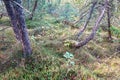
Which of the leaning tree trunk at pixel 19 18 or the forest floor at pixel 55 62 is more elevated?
the leaning tree trunk at pixel 19 18

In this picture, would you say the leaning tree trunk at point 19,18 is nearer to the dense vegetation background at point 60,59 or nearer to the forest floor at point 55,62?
the dense vegetation background at point 60,59

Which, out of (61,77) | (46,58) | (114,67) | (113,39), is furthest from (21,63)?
(113,39)

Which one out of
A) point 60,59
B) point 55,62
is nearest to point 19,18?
point 55,62

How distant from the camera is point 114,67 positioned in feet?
21.2

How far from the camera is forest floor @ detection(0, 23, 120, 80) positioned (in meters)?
5.61

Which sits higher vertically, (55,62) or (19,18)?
(19,18)

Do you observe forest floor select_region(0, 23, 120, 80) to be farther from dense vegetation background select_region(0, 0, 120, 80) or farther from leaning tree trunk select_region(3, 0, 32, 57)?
leaning tree trunk select_region(3, 0, 32, 57)

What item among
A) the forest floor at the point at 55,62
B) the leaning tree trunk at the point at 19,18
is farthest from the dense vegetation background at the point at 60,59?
the leaning tree trunk at the point at 19,18

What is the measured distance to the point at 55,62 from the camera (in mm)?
5895

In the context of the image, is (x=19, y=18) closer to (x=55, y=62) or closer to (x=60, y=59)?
(x=55, y=62)

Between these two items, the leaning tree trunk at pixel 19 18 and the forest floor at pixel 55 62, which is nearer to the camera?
the leaning tree trunk at pixel 19 18

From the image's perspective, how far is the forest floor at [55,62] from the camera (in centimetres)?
561

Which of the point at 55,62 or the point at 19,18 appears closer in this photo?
the point at 19,18

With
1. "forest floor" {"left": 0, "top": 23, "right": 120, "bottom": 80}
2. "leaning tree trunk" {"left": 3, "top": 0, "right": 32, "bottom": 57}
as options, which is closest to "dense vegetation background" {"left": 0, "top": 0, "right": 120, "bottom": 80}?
"forest floor" {"left": 0, "top": 23, "right": 120, "bottom": 80}
